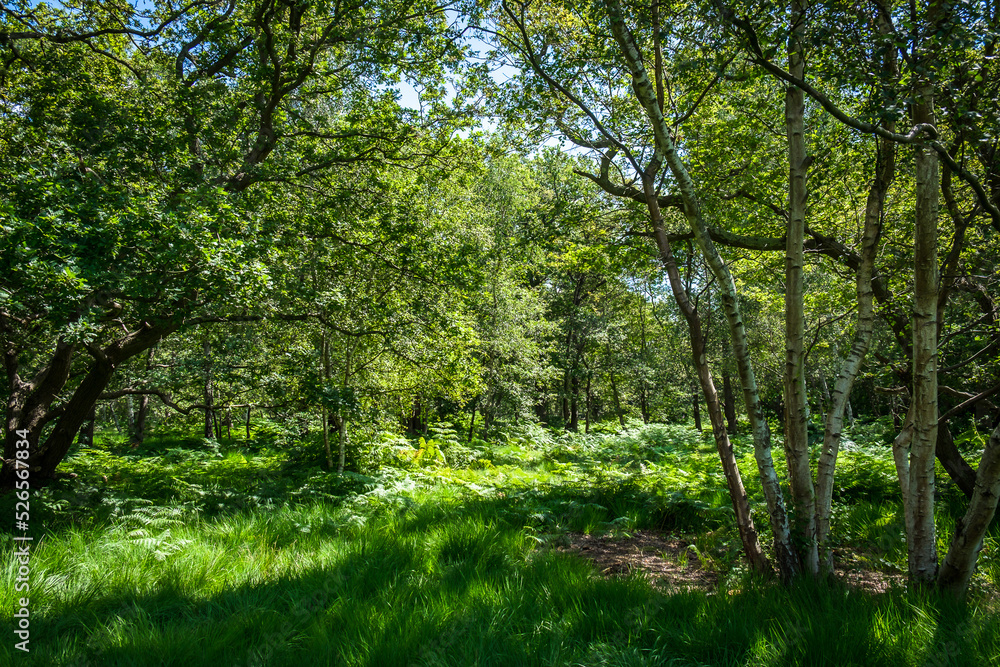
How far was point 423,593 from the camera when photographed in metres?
3.39

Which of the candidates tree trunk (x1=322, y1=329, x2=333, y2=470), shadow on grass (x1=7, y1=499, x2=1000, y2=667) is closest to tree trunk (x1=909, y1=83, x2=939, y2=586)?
shadow on grass (x1=7, y1=499, x2=1000, y2=667)

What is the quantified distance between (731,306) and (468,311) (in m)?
7.53

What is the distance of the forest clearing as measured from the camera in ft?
9.43

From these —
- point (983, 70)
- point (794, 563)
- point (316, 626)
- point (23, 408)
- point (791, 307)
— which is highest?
point (983, 70)

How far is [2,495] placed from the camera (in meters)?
5.67

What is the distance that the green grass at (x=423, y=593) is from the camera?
2623 mm

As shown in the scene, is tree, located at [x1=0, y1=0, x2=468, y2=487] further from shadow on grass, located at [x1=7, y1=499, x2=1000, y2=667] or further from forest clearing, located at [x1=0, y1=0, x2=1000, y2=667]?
shadow on grass, located at [x1=7, y1=499, x2=1000, y2=667]

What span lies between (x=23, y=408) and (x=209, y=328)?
2352 mm

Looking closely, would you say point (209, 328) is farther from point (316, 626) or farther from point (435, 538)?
point (316, 626)

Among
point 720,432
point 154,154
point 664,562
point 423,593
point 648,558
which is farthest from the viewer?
point 154,154

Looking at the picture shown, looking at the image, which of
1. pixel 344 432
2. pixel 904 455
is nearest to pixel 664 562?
pixel 904 455

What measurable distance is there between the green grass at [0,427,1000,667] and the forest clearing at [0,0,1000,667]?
30mm

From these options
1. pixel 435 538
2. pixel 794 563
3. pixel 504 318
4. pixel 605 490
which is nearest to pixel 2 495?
pixel 435 538

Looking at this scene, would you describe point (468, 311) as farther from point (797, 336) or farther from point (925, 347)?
point (925, 347)
